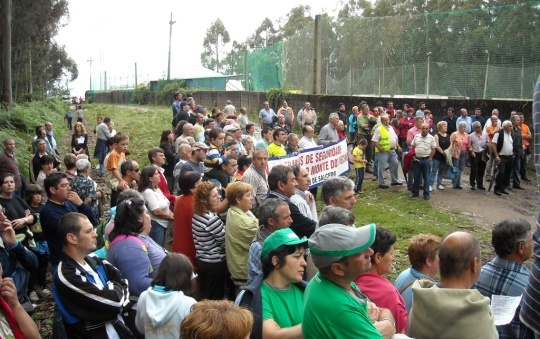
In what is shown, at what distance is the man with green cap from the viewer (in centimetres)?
253

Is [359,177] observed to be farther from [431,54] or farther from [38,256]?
[431,54]

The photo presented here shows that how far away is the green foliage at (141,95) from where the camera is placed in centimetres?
5306

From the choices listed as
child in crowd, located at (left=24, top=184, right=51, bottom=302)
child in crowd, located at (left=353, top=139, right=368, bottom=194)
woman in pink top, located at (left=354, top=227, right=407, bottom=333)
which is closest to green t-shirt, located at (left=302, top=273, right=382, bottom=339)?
woman in pink top, located at (left=354, top=227, right=407, bottom=333)

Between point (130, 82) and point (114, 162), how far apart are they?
58732 millimetres

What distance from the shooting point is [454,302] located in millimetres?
2748

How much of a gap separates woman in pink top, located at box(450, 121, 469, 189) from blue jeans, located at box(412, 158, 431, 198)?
3.81 feet

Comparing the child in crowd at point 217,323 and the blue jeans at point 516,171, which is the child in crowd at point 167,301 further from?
the blue jeans at point 516,171

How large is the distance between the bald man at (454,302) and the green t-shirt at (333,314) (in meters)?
0.37

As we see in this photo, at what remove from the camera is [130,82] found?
2564 inches

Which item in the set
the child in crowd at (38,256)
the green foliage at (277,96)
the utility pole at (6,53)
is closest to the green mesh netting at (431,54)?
the green foliage at (277,96)

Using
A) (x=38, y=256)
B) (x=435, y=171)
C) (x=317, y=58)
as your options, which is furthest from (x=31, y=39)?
(x=38, y=256)

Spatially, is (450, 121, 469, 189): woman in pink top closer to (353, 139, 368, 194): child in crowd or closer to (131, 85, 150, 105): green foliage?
(353, 139, 368, 194): child in crowd

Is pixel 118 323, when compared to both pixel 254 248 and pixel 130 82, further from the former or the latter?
pixel 130 82

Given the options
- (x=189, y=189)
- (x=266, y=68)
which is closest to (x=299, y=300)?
(x=189, y=189)
